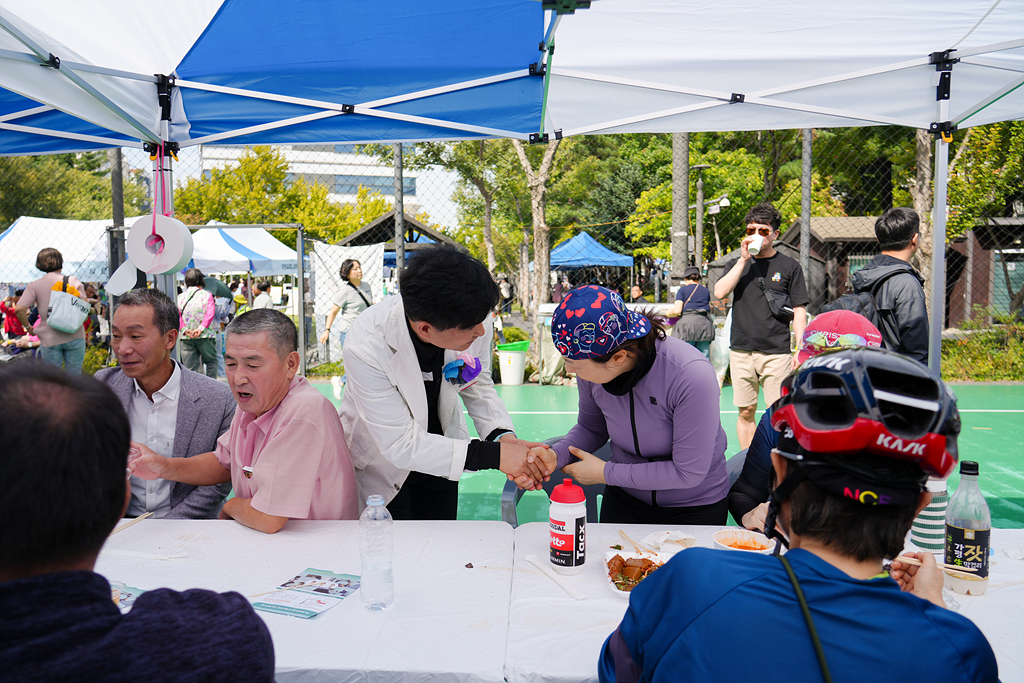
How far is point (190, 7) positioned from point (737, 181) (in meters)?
23.5

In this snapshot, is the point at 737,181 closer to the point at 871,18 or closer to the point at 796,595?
the point at 871,18

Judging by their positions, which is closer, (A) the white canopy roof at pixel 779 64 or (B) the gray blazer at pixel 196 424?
(B) the gray blazer at pixel 196 424

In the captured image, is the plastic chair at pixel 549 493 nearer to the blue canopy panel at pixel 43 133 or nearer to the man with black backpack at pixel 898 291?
the man with black backpack at pixel 898 291

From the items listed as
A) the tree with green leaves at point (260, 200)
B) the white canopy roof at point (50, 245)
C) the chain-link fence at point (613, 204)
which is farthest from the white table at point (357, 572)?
the tree with green leaves at point (260, 200)

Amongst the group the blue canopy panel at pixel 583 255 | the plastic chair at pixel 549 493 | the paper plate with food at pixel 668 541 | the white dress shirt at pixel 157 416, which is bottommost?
the plastic chair at pixel 549 493

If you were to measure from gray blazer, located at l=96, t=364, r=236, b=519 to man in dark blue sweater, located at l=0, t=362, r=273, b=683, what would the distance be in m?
2.04

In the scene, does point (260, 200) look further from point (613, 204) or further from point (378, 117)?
point (378, 117)

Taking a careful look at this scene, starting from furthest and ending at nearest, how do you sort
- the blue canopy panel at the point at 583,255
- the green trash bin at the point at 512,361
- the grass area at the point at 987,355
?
1. the blue canopy panel at the point at 583,255
2. the grass area at the point at 987,355
3. the green trash bin at the point at 512,361

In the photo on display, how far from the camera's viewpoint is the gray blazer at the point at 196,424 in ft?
8.96

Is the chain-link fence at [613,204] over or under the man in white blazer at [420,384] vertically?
over

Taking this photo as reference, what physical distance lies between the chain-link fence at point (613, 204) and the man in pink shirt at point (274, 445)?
7.31 m

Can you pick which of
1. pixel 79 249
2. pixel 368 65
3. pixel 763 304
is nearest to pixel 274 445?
pixel 368 65

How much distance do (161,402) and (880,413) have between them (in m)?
2.79

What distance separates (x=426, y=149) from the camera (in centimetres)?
1902
